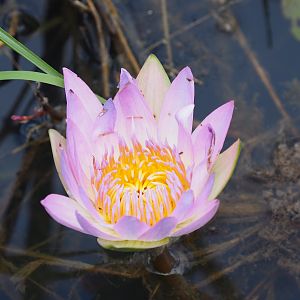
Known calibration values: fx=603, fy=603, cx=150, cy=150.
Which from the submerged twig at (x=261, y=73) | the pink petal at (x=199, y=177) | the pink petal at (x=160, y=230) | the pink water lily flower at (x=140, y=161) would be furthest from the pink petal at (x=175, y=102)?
the submerged twig at (x=261, y=73)

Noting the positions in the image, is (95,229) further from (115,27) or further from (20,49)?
(115,27)

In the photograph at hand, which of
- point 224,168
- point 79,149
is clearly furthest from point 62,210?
point 224,168

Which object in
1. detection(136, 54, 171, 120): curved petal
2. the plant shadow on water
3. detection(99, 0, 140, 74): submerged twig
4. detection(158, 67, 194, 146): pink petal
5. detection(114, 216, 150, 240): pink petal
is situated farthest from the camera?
detection(99, 0, 140, 74): submerged twig

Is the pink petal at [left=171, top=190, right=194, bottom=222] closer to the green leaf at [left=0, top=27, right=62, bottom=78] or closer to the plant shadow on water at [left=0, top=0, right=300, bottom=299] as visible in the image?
the plant shadow on water at [left=0, top=0, right=300, bottom=299]

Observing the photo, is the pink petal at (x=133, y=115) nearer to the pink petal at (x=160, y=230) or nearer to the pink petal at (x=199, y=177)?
the pink petal at (x=199, y=177)

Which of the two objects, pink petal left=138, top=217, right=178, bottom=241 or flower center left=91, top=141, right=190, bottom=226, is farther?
flower center left=91, top=141, right=190, bottom=226

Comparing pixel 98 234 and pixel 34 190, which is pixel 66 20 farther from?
pixel 98 234

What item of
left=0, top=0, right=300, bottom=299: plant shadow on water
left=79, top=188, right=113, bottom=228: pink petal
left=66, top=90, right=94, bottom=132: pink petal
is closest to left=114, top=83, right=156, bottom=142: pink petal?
left=66, top=90, right=94, bottom=132: pink petal

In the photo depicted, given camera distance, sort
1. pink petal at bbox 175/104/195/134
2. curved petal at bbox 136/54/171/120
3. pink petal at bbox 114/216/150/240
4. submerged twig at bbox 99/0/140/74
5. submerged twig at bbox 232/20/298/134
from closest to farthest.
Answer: pink petal at bbox 114/216/150/240
pink petal at bbox 175/104/195/134
curved petal at bbox 136/54/171/120
submerged twig at bbox 232/20/298/134
submerged twig at bbox 99/0/140/74
